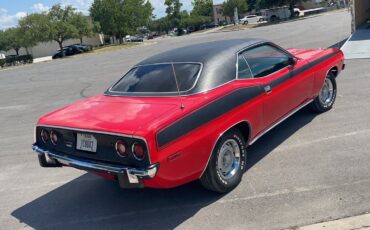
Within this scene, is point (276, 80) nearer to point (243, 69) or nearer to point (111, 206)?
point (243, 69)

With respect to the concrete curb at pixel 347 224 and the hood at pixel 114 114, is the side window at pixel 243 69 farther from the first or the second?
the concrete curb at pixel 347 224

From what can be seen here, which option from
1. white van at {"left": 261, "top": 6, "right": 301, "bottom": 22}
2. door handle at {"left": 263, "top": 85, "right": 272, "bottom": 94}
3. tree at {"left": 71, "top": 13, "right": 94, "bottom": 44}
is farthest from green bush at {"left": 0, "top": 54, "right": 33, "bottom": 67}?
door handle at {"left": 263, "top": 85, "right": 272, "bottom": 94}

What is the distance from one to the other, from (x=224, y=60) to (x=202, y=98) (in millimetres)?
799

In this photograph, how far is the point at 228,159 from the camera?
435 centimetres

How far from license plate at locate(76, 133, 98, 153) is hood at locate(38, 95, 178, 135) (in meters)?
0.09

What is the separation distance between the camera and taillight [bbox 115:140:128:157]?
3.62 metres

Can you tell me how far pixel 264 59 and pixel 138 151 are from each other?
254 centimetres

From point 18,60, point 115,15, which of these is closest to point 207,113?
point 18,60

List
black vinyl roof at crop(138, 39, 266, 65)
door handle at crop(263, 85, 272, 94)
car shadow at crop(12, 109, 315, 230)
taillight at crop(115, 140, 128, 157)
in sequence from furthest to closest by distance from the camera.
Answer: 1. door handle at crop(263, 85, 272, 94)
2. black vinyl roof at crop(138, 39, 266, 65)
3. car shadow at crop(12, 109, 315, 230)
4. taillight at crop(115, 140, 128, 157)

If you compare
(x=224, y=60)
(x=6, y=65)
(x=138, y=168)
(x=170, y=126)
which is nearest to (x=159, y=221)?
(x=138, y=168)

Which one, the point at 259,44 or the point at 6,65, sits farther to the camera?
the point at 6,65

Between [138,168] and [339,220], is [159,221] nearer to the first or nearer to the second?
[138,168]

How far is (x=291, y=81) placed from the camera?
17.4 feet

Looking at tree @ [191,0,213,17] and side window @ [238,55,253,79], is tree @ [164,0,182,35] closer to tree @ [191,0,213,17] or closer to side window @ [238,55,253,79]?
tree @ [191,0,213,17]
